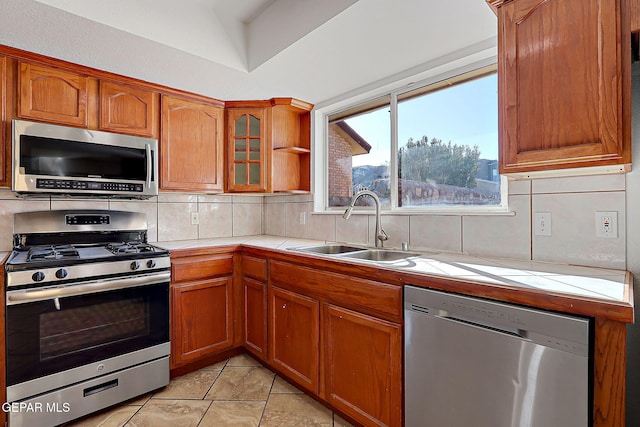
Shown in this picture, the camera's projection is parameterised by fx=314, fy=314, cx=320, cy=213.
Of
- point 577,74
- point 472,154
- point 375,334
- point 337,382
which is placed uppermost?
point 577,74

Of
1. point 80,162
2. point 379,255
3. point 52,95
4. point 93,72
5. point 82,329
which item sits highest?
point 93,72

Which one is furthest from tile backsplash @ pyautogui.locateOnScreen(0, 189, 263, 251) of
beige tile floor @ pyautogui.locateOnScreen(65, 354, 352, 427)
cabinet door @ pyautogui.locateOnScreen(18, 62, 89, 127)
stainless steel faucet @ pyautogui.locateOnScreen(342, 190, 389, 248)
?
stainless steel faucet @ pyautogui.locateOnScreen(342, 190, 389, 248)

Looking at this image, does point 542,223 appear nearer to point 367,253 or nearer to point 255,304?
point 367,253

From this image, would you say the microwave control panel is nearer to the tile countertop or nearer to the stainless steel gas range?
the stainless steel gas range

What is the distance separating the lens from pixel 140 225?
245 cm

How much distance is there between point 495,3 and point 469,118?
690 millimetres

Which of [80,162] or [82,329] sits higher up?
[80,162]

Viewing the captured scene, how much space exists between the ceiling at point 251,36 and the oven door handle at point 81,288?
130 cm

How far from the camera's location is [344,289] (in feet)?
5.26

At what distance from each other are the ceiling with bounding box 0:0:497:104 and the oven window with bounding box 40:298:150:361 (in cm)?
144

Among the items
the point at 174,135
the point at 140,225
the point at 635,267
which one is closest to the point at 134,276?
the point at 140,225

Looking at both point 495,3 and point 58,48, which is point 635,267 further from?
point 58,48

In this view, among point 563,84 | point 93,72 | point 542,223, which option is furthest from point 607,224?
point 93,72

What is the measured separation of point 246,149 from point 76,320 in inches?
65.8
